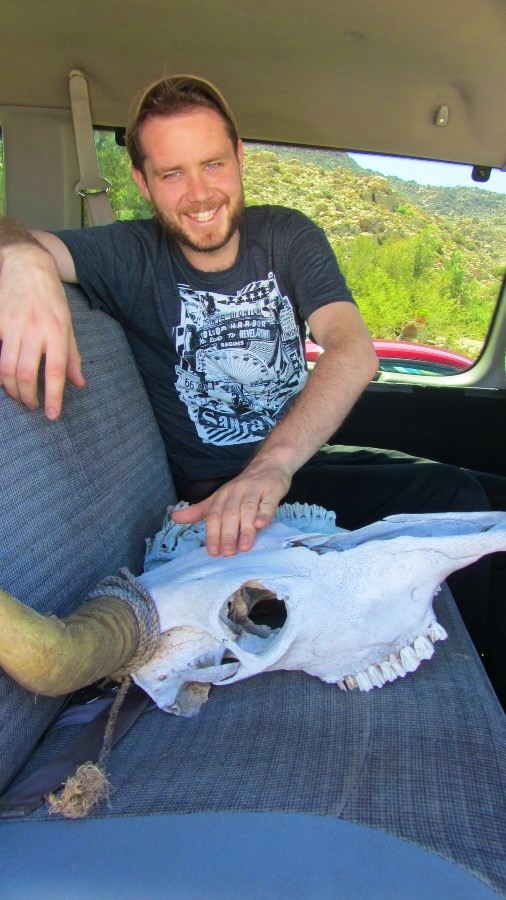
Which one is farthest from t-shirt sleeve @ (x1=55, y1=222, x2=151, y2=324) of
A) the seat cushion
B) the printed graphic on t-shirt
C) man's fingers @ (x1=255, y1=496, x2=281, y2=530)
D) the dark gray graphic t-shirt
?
the seat cushion

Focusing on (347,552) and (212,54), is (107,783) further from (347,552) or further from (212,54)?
(212,54)

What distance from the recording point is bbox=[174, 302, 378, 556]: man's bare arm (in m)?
1.10

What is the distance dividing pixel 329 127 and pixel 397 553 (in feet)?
5.55

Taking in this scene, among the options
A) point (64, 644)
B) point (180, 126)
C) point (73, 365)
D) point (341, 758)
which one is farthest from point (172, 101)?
point (341, 758)

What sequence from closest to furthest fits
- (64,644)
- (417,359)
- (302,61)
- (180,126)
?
(64,644) → (180,126) → (302,61) → (417,359)

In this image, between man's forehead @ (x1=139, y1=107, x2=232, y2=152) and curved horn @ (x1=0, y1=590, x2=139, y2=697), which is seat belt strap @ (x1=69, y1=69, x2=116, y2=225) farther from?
curved horn @ (x1=0, y1=590, x2=139, y2=697)

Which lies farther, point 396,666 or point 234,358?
point 234,358

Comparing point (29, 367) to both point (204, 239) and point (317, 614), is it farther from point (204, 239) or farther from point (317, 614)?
point (204, 239)

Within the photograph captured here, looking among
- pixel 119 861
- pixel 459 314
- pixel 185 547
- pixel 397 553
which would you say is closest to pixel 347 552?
pixel 397 553

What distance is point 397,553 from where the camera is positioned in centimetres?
108

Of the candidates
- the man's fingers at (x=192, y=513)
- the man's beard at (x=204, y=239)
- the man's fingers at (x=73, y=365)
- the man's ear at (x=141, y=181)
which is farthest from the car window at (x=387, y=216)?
the man's fingers at (x=192, y=513)

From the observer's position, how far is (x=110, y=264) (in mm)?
1693

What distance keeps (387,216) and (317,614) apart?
180 centimetres

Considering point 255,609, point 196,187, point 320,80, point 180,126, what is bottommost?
point 255,609
